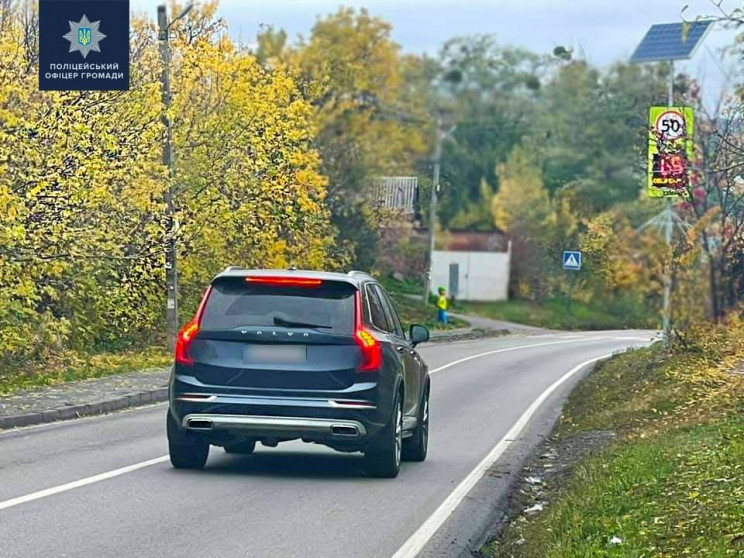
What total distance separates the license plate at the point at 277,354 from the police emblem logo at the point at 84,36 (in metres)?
14.3

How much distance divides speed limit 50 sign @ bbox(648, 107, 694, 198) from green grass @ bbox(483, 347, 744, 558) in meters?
2.37

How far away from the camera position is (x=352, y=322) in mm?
12016

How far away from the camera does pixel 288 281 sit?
12.1 m

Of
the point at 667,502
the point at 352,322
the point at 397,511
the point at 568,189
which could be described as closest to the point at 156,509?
the point at 397,511

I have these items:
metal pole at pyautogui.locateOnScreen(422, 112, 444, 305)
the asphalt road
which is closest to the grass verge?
the asphalt road

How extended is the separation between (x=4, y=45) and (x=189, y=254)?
11.4 m

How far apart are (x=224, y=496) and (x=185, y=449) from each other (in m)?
1.50

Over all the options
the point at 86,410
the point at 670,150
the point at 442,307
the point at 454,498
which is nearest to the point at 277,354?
the point at 454,498

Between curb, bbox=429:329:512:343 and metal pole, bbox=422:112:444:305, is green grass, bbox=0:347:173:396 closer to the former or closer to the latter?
metal pole, bbox=422:112:444:305

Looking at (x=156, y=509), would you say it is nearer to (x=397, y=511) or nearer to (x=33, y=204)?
(x=397, y=511)

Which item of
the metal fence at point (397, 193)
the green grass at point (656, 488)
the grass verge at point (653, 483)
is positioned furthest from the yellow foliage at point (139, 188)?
the green grass at point (656, 488)

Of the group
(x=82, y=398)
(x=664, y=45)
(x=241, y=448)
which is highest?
(x=664, y=45)

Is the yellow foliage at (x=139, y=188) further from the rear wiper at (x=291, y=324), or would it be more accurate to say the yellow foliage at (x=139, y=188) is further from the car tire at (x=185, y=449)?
the rear wiper at (x=291, y=324)

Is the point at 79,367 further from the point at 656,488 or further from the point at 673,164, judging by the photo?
the point at 656,488
